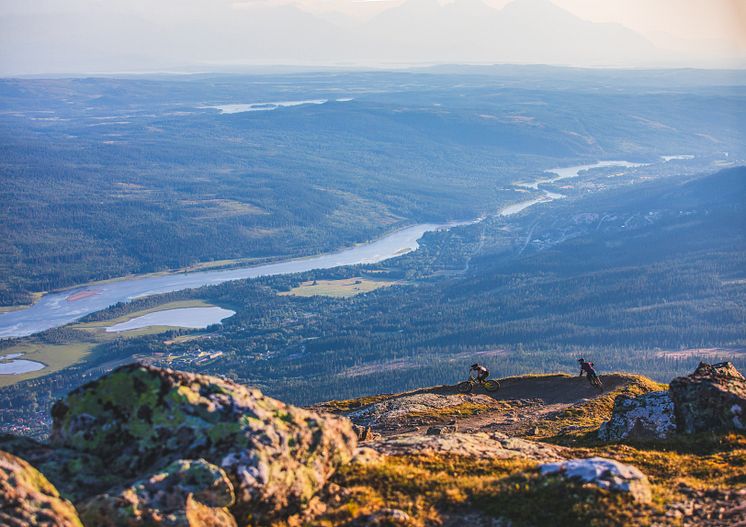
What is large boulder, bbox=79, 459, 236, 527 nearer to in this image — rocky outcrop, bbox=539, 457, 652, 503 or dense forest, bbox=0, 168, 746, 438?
rocky outcrop, bbox=539, 457, 652, 503

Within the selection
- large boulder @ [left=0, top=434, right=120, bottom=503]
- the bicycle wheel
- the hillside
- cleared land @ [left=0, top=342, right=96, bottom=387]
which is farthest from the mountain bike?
cleared land @ [left=0, top=342, right=96, bottom=387]

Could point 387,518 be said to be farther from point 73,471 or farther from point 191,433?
point 73,471

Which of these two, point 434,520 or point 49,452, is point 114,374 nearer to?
point 49,452

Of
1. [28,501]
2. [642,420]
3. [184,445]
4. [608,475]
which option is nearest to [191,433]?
[184,445]

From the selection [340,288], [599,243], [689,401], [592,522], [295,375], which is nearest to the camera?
[592,522]

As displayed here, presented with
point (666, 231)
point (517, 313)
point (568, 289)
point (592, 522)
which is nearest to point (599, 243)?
point (666, 231)

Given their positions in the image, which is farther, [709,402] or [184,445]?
[709,402]
